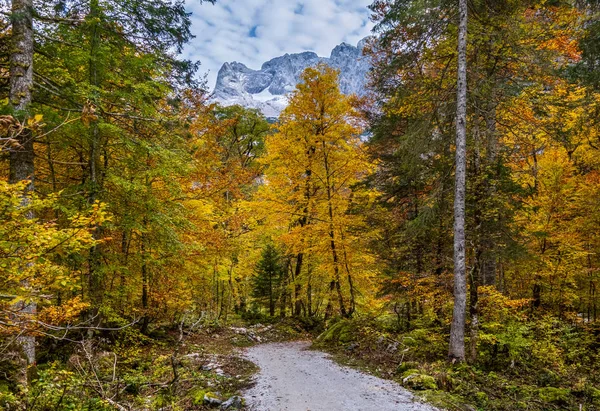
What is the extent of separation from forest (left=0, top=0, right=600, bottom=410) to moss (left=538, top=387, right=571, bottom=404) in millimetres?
55

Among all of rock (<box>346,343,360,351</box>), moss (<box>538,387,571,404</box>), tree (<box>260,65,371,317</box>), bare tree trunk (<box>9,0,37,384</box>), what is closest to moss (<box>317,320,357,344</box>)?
rock (<box>346,343,360,351</box>)

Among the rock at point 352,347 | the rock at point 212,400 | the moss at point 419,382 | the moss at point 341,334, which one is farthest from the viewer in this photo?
the moss at point 341,334

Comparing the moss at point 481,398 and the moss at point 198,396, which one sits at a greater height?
the moss at point 481,398

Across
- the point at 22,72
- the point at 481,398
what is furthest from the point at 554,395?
the point at 22,72

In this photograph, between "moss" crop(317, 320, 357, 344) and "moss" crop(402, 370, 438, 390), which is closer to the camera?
"moss" crop(402, 370, 438, 390)

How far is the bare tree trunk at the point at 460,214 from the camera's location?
845cm

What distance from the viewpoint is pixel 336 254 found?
1370 cm

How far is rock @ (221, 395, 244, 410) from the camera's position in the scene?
6062mm

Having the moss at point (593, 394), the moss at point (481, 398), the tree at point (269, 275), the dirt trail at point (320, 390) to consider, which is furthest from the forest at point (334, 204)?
the tree at point (269, 275)

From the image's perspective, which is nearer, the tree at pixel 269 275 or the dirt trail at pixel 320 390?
the dirt trail at pixel 320 390

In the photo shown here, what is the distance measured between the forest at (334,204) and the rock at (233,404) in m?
0.59

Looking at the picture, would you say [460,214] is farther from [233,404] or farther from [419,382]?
[233,404]

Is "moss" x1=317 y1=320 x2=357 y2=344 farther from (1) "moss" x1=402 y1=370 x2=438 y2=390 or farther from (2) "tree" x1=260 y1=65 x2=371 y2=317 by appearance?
(1) "moss" x1=402 y1=370 x2=438 y2=390

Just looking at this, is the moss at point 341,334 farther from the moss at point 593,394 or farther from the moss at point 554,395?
the moss at point 593,394
